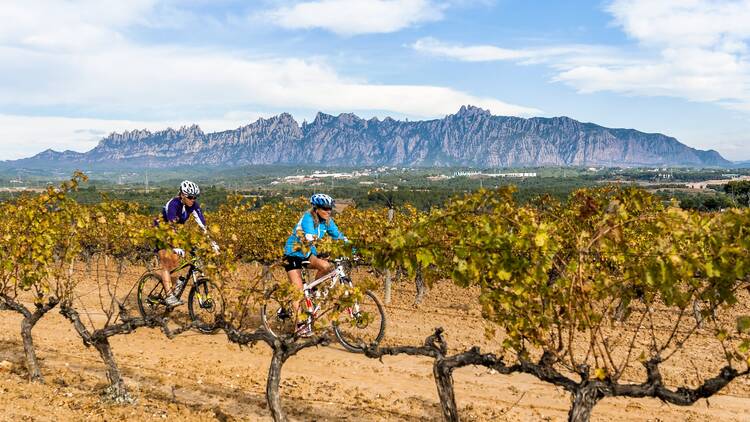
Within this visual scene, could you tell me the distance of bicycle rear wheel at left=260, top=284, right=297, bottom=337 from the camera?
657cm

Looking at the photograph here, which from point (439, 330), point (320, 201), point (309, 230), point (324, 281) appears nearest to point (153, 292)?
point (324, 281)

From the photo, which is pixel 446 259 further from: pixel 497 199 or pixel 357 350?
pixel 357 350

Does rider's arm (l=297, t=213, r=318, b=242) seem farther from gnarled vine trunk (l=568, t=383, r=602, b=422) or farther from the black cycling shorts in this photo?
gnarled vine trunk (l=568, t=383, r=602, b=422)

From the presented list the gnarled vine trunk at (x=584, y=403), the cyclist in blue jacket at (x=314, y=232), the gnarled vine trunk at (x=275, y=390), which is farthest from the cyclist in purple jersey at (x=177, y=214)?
the gnarled vine trunk at (x=584, y=403)

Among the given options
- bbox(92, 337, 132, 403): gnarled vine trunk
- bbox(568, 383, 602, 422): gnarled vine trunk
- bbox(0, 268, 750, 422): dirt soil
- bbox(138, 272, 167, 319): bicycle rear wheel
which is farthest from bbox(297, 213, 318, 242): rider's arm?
bbox(568, 383, 602, 422): gnarled vine trunk

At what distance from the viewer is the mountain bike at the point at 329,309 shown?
6375mm

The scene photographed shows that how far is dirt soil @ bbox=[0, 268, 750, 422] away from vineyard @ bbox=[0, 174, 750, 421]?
1.5 inches

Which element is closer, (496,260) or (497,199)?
(496,260)

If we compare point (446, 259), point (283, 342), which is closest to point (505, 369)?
point (446, 259)

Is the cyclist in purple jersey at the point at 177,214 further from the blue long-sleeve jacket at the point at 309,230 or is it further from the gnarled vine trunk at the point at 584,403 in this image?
the gnarled vine trunk at the point at 584,403

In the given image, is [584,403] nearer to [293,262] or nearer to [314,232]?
[314,232]

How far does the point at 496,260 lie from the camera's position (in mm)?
4703

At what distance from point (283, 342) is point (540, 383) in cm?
451

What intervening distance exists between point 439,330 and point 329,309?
1593 millimetres
